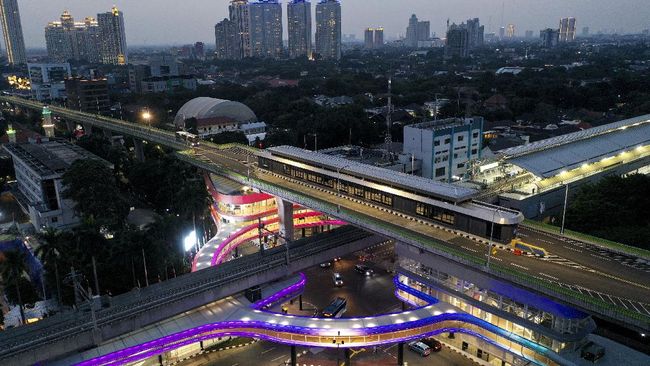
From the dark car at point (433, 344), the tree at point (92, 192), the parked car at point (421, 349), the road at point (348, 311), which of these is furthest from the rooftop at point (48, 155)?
the dark car at point (433, 344)

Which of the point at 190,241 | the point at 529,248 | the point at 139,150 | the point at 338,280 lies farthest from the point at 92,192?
the point at 529,248

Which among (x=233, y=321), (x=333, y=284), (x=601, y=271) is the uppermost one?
(x=601, y=271)

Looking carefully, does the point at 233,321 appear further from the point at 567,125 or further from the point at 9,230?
the point at 567,125

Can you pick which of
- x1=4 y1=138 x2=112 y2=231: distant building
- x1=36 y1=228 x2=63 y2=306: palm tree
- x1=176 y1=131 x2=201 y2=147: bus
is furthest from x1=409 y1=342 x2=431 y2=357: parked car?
x1=176 y1=131 x2=201 y2=147: bus

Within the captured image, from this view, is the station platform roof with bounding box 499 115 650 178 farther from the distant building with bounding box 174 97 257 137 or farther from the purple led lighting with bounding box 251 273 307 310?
the distant building with bounding box 174 97 257 137

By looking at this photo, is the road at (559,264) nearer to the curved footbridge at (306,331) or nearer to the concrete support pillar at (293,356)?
the curved footbridge at (306,331)

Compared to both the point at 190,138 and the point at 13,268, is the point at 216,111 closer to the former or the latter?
the point at 190,138

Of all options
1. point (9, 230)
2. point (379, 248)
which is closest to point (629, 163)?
point (379, 248)
